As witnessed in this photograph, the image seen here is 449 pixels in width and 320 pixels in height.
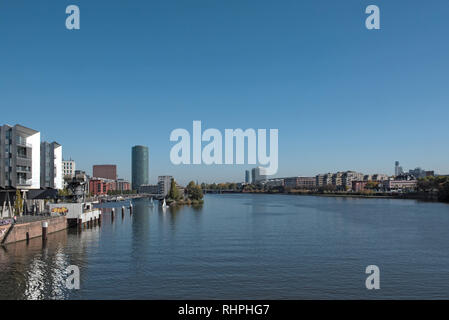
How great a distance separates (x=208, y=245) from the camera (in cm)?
3991

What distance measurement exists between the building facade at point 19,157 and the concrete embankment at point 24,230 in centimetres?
878

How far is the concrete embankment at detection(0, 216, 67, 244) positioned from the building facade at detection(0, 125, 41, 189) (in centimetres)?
878

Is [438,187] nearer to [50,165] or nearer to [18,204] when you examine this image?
[50,165]

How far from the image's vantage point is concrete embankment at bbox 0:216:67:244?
129 ft

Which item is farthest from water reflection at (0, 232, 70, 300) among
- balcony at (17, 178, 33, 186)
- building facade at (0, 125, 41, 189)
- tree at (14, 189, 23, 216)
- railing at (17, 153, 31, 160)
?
railing at (17, 153, 31, 160)

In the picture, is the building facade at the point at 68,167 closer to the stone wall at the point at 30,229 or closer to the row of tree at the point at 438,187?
the stone wall at the point at 30,229

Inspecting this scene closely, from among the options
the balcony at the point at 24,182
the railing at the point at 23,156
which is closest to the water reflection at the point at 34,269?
the balcony at the point at 24,182

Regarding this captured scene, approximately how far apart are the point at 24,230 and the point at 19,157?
17.0 m

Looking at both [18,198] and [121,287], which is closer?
[121,287]
